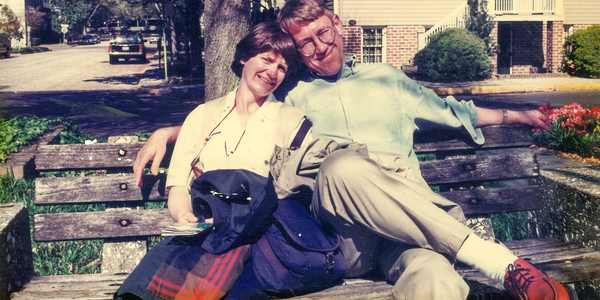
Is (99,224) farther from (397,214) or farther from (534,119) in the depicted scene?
(534,119)

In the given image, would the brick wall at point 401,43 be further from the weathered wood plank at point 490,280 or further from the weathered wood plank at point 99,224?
the weathered wood plank at point 99,224

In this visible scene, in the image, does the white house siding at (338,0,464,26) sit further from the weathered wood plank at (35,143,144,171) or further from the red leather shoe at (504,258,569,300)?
the red leather shoe at (504,258,569,300)

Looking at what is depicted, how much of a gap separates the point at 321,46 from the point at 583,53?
1835 centimetres

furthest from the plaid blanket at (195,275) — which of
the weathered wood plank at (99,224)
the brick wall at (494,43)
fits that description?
the brick wall at (494,43)

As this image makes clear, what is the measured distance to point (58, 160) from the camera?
3105 millimetres

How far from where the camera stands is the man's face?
3125mm

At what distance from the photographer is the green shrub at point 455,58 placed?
18.2m

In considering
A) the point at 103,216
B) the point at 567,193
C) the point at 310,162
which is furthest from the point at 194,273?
the point at 567,193

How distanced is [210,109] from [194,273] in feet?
3.38

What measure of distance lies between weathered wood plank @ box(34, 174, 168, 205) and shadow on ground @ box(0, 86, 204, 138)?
6926 millimetres

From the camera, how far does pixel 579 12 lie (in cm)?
2189

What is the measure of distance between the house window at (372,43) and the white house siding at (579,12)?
711 centimetres

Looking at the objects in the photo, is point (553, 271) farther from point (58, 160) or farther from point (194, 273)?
point (58, 160)

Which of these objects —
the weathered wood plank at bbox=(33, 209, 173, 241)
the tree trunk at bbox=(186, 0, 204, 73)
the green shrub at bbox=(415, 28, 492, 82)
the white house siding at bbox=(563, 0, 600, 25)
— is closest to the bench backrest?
the weathered wood plank at bbox=(33, 209, 173, 241)
